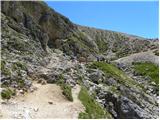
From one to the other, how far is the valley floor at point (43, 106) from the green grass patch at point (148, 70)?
50.2 metres

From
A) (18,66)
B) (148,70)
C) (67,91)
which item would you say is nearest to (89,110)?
(67,91)

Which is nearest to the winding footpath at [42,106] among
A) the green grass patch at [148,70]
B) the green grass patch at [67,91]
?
the green grass patch at [67,91]

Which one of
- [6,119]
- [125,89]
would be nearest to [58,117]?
[6,119]

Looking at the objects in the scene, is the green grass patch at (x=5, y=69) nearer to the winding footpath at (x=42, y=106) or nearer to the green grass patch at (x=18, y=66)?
the green grass patch at (x=18, y=66)

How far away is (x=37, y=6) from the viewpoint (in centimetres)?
8444

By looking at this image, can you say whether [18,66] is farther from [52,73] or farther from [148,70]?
[148,70]

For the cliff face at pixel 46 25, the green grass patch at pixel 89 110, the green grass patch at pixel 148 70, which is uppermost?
the cliff face at pixel 46 25

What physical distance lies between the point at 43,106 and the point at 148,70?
72.8m

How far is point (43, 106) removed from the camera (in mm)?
35156

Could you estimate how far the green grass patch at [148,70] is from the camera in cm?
9370

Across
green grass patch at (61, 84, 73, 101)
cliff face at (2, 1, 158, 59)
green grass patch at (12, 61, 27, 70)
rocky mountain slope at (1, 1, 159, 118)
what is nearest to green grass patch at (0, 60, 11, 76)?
rocky mountain slope at (1, 1, 159, 118)

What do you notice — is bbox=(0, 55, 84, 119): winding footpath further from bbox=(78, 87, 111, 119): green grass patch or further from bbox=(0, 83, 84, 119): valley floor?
bbox=(78, 87, 111, 119): green grass patch

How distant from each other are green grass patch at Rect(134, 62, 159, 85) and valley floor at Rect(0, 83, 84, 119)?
165 ft

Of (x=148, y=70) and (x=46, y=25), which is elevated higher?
(x=46, y=25)
